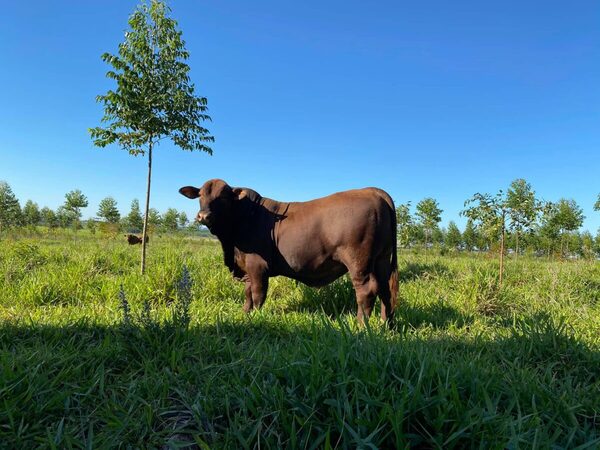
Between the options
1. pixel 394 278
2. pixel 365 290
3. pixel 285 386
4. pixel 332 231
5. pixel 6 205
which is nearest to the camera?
pixel 285 386

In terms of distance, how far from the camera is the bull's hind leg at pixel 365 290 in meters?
4.43

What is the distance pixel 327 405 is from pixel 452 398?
651 millimetres

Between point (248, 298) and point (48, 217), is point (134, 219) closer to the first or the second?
point (48, 217)

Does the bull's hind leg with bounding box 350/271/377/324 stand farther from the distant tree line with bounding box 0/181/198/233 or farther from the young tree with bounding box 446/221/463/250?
the young tree with bounding box 446/221/463/250

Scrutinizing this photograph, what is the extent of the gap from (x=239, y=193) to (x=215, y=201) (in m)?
0.38

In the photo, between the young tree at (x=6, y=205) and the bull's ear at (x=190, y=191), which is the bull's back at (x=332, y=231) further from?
the young tree at (x=6, y=205)

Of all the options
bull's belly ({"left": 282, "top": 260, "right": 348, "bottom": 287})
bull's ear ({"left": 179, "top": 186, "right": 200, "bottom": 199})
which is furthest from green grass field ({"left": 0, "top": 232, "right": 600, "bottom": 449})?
bull's ear ({"left": 179, "top": 186, "right": 200, "bottom": 199})

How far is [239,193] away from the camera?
510cm

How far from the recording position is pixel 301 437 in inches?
70.8

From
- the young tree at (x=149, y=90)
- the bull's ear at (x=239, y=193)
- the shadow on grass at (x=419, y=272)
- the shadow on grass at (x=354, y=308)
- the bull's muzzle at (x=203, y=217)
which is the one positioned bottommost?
the shadow on grass at (x=354, y=308)

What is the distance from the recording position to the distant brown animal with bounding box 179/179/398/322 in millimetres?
4438

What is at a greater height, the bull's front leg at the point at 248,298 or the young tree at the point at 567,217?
the young tree at the point at 567,217

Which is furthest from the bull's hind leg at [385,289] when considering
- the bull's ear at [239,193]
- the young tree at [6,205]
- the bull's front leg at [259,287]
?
→ the young tree at [6,205]

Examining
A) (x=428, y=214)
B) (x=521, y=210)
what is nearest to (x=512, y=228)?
(x=521, y=210)
